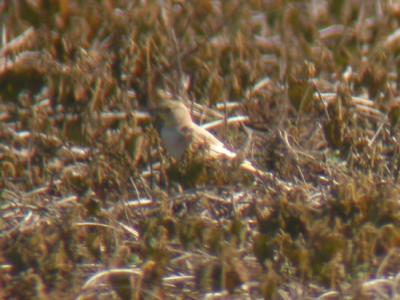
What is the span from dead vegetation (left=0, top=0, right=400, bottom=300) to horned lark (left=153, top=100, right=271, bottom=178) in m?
0.08

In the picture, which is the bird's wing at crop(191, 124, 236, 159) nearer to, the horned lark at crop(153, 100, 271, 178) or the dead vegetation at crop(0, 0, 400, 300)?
the horned lark at crop(153, 100, 271, 178)

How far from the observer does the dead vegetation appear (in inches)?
160

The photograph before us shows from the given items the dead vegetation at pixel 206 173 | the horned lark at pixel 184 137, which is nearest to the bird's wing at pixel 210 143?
the horned lark at pixel 184 137

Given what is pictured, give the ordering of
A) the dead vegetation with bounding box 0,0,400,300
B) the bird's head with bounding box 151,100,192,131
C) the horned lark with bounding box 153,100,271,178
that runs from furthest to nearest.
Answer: the bird's head with bounding box 151,100,192,131
the horned lark with bounding box 153,100,271,178
the dead vegetation with bounding box 0,0,400,300

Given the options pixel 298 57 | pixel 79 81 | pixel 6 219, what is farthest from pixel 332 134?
pixel 6 219

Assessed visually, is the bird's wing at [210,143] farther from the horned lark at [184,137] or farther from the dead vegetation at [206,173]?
the dead vegetation at [206,173]

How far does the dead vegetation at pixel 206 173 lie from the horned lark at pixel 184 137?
8 centimetres

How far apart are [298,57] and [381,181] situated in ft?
2.98

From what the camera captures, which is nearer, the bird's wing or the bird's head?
the bird's wing

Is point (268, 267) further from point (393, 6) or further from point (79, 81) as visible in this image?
point (393, 6)

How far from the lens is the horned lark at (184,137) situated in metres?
4.64

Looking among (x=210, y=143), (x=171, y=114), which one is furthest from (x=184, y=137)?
(x=171, y=114)

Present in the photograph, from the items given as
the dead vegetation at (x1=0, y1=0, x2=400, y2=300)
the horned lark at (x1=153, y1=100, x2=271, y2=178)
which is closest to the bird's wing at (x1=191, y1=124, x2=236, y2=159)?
the horned lark at (x1=153, y1=100, x2=271, y2=178)

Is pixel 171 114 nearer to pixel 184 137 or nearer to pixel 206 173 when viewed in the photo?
pixel 184 137
